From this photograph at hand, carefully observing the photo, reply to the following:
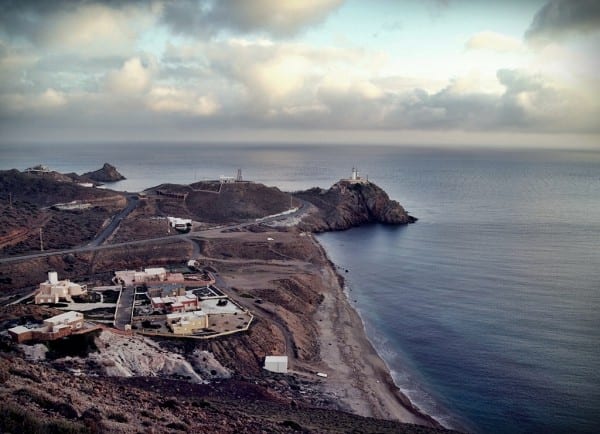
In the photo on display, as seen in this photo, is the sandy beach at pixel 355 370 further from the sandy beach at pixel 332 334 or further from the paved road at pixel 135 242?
the paved road at pixel 135 242

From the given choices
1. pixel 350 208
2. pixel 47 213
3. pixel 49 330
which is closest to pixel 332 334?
pixel 49 330

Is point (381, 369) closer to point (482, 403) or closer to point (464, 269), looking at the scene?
point (482, 403)

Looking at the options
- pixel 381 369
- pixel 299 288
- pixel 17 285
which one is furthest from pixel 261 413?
pixel 17 285

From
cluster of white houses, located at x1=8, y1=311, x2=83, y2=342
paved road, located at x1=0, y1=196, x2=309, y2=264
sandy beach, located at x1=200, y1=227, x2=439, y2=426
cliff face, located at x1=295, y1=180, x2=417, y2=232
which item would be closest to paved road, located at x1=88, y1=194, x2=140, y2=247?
paved road, located at x1=0, y1=196, x2=309, y2=264

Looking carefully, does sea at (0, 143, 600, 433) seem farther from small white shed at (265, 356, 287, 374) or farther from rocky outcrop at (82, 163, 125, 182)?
rocky outcrop at (82, 163, 125, 182)

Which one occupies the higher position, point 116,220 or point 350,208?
point 350,208

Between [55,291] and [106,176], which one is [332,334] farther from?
[106,176]

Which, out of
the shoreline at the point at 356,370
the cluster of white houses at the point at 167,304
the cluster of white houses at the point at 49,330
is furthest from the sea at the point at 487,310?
the cluster of white houses at the point at 49,330
